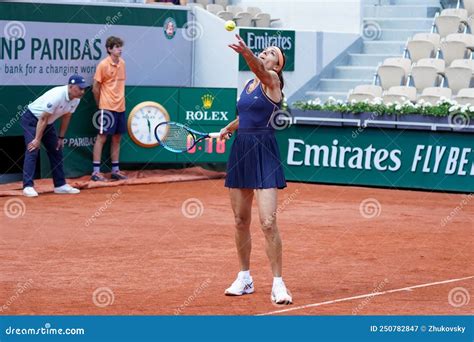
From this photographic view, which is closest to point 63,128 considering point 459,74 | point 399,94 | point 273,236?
point 399,94

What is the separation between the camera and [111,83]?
16422mm

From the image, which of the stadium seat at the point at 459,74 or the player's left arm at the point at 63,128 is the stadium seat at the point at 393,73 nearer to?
the stadium seat at the point at 459,74

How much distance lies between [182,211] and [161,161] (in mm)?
3594

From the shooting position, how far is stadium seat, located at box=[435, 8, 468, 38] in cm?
1944

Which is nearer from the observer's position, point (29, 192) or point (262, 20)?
point (29, 192)

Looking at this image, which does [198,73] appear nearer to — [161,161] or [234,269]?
[161,161]

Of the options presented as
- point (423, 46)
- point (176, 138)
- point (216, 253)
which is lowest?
point (216, 253)

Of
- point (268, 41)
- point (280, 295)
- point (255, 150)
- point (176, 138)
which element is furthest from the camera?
point (268, 41)

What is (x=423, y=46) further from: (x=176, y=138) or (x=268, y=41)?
(x=176, y=138)

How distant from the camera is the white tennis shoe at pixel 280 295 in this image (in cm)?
831

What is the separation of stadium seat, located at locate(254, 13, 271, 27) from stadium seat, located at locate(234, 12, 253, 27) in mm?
126

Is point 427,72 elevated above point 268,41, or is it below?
below

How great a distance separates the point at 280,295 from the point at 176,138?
2.46 meters

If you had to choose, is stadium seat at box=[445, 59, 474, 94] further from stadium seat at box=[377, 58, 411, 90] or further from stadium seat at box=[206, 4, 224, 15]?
stadium seat at box=[206, 4, 224, 15]
